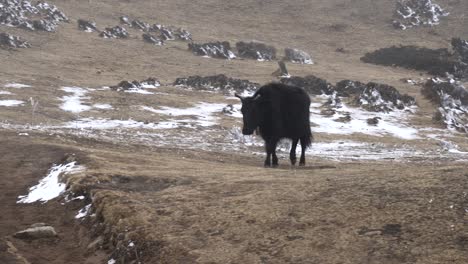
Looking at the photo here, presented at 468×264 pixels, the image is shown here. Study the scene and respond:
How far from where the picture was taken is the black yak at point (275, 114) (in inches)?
617

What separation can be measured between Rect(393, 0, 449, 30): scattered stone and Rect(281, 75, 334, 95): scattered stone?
28234mm

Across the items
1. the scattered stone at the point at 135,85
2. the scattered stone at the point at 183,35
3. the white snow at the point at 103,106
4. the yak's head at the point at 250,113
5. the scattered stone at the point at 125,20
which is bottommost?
the white snow at the point at 103,106

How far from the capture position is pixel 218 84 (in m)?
38.4

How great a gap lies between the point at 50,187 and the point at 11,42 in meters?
33.4

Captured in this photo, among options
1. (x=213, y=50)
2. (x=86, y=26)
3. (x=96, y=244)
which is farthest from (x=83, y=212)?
(x=86, y=26)

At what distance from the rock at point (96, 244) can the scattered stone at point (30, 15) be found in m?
44.3

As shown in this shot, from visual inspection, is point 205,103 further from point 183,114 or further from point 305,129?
point 305,129

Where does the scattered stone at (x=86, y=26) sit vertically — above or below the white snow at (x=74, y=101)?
above

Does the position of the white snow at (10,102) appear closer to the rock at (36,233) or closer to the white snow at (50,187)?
the white snow at (50,187)

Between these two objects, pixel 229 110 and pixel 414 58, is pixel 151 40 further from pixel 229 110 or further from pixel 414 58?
pixel 229 110

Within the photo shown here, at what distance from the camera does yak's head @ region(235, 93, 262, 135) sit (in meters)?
15.6

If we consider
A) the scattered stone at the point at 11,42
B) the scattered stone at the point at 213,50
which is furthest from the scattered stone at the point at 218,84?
the scattered stone at the point at 11,42

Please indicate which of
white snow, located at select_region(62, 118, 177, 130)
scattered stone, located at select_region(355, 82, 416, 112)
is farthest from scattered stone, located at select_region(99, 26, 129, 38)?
white snow, located at select_region(62, 118, 177, 130)

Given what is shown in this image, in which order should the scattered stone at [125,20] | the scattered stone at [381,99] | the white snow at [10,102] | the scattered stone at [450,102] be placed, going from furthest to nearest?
1. the scattered stone at [125,20]
2. the scattered stone at [381,99]
3. the scattered stone at [450,102]
4. the white snow at [10,102]
